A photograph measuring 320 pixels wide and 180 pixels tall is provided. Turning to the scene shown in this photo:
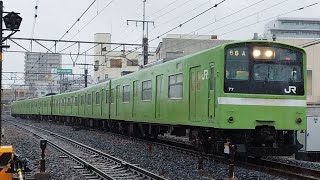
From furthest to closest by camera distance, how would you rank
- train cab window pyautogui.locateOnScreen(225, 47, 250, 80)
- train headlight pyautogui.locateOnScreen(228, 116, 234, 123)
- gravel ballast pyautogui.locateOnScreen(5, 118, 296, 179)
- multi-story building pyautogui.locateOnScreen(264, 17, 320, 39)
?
multi-story building pyautogui.locateOnScreen(264, 17, 320, 39), train cab window pyautogui.locateOnScreen(225, 47, 250, 80), train headlight pyautogui.locateOnScreen(228, 116, 234, 123), gravel ballast pyautogui.locateOnScreen(5, 118, 296, 179)

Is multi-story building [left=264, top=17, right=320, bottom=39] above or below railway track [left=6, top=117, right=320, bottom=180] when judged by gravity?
above

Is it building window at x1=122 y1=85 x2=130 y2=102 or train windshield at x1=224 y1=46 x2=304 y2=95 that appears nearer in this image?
train windshield at x1=224 y1=46 x2=304 y2=95

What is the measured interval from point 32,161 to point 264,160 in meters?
6.37

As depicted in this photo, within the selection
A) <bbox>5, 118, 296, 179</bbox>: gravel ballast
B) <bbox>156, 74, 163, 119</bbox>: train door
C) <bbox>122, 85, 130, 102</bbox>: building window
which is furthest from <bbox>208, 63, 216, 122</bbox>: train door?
<bbox>122, 85, 130, 102</bbox>: building window

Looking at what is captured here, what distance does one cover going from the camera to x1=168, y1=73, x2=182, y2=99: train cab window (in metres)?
14.7

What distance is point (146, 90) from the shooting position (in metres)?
18.9

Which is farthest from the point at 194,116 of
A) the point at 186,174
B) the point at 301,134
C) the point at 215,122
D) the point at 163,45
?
the point at 163,45

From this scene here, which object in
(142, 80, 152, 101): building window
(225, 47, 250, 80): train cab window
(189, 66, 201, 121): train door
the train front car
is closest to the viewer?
the train front car

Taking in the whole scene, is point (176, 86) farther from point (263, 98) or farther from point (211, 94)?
point (263, 98)

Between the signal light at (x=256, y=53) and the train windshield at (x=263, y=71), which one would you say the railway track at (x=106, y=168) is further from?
the signal light at (x=256, y=53)

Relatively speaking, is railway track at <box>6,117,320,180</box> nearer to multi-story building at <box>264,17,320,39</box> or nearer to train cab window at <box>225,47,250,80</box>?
train cab window at <box>225,47,250,80</box>

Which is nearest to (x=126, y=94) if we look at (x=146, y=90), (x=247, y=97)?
(x=146, y=90)

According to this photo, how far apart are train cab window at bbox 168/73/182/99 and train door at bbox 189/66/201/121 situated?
35.1 inches

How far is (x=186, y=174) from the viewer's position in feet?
36.1
